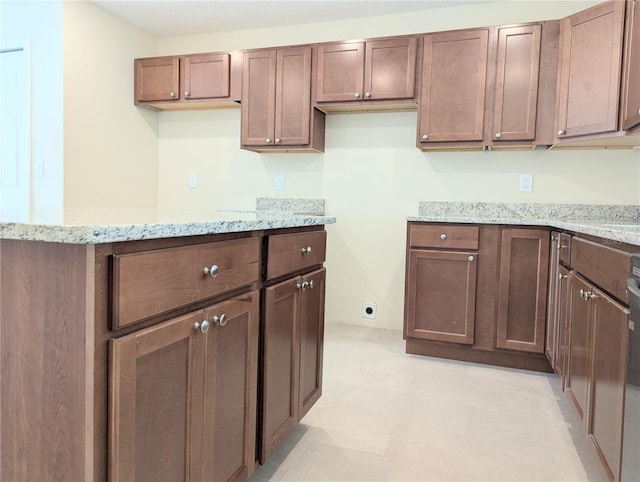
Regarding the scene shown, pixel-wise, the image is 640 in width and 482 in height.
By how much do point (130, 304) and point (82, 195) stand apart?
2.86m

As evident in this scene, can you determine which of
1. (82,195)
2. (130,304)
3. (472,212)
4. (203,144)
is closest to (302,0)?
(203,144)

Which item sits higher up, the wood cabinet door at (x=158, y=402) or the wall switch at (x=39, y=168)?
the wall switch at (x=39, y=168)

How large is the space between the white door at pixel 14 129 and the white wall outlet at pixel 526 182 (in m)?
3.43

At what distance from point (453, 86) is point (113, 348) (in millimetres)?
2639

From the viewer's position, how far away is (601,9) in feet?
8.03

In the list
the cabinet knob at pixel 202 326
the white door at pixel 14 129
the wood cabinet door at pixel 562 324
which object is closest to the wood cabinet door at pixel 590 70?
→ the wood cabinet door at pixel 562 324

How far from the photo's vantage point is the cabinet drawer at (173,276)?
799mm

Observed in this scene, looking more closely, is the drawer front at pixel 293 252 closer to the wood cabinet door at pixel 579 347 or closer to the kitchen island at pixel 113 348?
the kitchen island at pixel 113 348

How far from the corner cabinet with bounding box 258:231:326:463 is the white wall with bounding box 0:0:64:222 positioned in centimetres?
233

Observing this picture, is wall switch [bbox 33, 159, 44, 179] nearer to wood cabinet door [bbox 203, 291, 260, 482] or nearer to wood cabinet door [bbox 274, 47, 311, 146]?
wood cabinet door [bbox 274, 47, 311, 146]

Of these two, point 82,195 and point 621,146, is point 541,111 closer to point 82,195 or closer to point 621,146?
point 621,146

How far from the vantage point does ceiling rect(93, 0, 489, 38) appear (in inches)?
122

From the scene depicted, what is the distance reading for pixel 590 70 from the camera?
2.51m

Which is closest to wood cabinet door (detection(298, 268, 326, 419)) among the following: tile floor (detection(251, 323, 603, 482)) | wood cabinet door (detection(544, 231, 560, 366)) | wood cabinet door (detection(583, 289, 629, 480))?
tile floor (detection(251, 323, 603, 482))
